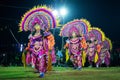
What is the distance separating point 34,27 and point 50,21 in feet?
2.66

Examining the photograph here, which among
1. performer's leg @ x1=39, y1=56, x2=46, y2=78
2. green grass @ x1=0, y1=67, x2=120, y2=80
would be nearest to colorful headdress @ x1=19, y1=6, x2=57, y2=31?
performer's leg @ x1=39, y1=56, x2=46, y2=78

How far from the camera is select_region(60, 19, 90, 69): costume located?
71.6ft

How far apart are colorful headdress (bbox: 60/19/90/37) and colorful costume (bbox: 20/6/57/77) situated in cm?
571

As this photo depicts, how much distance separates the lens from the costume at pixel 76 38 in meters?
21.8

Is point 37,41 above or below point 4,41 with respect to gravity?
below

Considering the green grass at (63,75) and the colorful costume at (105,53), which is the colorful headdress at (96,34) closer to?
the colorful costume at (105,53)

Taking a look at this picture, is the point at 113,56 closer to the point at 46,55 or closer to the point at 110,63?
the point at 110,63

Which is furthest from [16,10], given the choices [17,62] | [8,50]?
[17,62]

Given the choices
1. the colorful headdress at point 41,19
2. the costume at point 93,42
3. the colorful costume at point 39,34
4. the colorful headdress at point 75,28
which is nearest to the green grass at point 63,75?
the colorful costume at point 39,34

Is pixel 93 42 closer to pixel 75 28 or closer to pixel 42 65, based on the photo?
pixel 75 28

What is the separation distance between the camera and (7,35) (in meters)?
33.6

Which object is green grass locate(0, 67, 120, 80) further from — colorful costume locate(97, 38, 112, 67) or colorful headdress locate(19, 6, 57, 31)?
colorful costume locate(97, 38, 112, 67)

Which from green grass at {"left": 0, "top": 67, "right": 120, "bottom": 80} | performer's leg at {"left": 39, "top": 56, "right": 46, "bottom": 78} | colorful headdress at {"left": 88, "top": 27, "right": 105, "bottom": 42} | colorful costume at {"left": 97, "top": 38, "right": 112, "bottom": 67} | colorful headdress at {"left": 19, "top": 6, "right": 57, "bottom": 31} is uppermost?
colorful headdress at {"left": 88, "top": 27, "right": 105, "bottom": 42}

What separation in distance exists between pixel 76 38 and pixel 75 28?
75 centimetres
